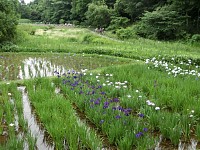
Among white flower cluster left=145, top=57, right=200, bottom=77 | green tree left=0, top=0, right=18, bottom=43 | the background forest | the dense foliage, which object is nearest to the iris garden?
white flower cluster left=145, top=57, right=200, bottom=77

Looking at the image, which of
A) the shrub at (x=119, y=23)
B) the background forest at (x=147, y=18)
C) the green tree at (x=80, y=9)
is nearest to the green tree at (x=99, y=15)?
the background forest at (x=147, y=18)

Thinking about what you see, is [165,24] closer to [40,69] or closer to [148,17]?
[148,17]

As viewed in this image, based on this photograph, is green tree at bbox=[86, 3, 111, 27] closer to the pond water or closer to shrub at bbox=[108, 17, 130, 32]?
shrub at bbox=[108, 17, 130, 32]

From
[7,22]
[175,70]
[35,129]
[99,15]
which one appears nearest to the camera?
[35,129]

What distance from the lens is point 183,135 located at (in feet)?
13.8

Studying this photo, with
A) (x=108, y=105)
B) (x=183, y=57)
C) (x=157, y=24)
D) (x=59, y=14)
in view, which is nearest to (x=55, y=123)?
(x=108, y=105)

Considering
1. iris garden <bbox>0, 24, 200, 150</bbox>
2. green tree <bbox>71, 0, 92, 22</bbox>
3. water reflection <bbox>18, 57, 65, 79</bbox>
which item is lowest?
water reflection <bbox>18, 57, 65, 79</bbox>

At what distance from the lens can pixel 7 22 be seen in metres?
16.9

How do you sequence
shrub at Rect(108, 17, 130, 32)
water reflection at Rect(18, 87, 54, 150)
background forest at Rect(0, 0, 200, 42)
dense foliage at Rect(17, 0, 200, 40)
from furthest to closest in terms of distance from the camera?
shrub at Rect(108, 17, 130, 32) < dense foliage at Rect(17, 0, 200, 40) < background forest at Rect(0, 0, 200, 42) < water reflection at Rect(18, 87, 54, 150)

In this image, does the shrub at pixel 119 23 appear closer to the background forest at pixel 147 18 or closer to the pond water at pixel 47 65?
the background forest at pixel 147 18

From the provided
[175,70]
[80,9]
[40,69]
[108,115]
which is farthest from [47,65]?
[80,9]

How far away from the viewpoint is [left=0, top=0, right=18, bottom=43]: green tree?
16625 mm

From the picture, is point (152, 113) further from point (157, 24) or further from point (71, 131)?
point (157, 24)

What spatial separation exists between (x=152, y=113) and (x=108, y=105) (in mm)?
902
